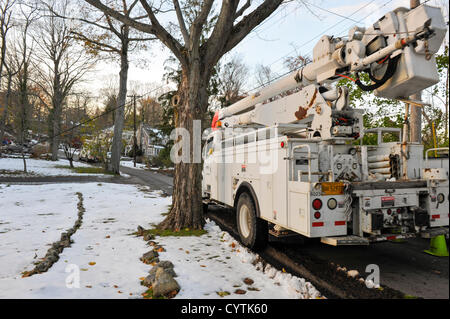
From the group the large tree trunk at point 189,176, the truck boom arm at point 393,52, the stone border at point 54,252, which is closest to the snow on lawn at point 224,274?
the large tree trunk at point 189,176

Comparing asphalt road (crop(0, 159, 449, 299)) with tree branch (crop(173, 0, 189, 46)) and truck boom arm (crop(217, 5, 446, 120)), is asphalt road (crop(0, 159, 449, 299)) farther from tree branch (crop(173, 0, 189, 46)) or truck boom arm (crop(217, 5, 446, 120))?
tree branch (crop(173, 0, 189, 46))

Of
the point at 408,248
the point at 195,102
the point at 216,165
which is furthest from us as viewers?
the point at 216,165

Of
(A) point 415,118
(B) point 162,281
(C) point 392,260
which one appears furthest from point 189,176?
(A) point 415,118

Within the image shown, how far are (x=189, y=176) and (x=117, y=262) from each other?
2660 mm

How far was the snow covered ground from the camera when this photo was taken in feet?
11.6

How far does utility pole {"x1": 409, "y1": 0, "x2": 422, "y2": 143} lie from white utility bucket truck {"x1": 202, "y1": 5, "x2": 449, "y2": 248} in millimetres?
152

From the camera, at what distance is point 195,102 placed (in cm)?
679

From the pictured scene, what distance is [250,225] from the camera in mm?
5375

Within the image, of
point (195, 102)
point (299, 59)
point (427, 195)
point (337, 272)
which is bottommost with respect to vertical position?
point (337, 272)

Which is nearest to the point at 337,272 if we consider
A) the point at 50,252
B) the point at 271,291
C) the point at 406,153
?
the point at 271,291

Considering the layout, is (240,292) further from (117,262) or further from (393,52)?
(393,52)

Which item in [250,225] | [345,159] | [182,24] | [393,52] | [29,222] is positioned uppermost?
[182,24]

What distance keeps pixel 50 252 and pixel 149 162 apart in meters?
35.4
